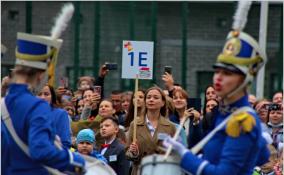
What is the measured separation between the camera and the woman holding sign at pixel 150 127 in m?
11.0

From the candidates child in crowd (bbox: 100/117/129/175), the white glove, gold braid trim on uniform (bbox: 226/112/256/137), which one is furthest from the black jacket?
gold braid trim on uniform (bbox: 226/112/256/137)

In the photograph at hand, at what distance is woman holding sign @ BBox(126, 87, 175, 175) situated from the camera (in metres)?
11.0

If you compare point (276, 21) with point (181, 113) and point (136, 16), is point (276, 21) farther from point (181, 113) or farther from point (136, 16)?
point (181, 113)

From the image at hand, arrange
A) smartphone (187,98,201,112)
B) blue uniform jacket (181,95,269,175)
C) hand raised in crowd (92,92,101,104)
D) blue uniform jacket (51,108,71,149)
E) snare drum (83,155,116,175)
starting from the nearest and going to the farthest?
blue uniform jacket (181,95,269,175) → snare drum (83,155,116,175) → blue uniform jacket (51,108,71,149) → smartphone (187,98,201,112) → hand raised in crowd (92,92,101,104)

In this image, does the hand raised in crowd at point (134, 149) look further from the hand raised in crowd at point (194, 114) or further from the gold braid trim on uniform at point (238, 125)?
the gold braid trim on uniform at point (238, 125)

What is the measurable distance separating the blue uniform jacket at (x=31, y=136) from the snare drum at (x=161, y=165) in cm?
59

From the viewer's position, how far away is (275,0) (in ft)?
75.4

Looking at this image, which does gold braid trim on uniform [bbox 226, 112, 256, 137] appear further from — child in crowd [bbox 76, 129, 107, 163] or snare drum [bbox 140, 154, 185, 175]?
child in crowd [bbox 76, 129, 107, 163]

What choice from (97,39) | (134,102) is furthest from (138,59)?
(97,39)

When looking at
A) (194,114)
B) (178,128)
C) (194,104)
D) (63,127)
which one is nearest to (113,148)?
(194,114)

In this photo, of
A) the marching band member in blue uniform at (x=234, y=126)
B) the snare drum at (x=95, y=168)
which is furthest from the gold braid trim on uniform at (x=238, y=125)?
the snare drum at (x=95, y=168)

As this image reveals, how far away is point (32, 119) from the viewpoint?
22.4 ft

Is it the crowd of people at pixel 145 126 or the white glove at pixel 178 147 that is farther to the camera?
the crowd of people at pixel 145 126

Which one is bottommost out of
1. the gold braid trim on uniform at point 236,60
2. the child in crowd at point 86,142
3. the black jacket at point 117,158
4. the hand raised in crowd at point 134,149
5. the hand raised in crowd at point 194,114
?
the black jacket at point 117,158
